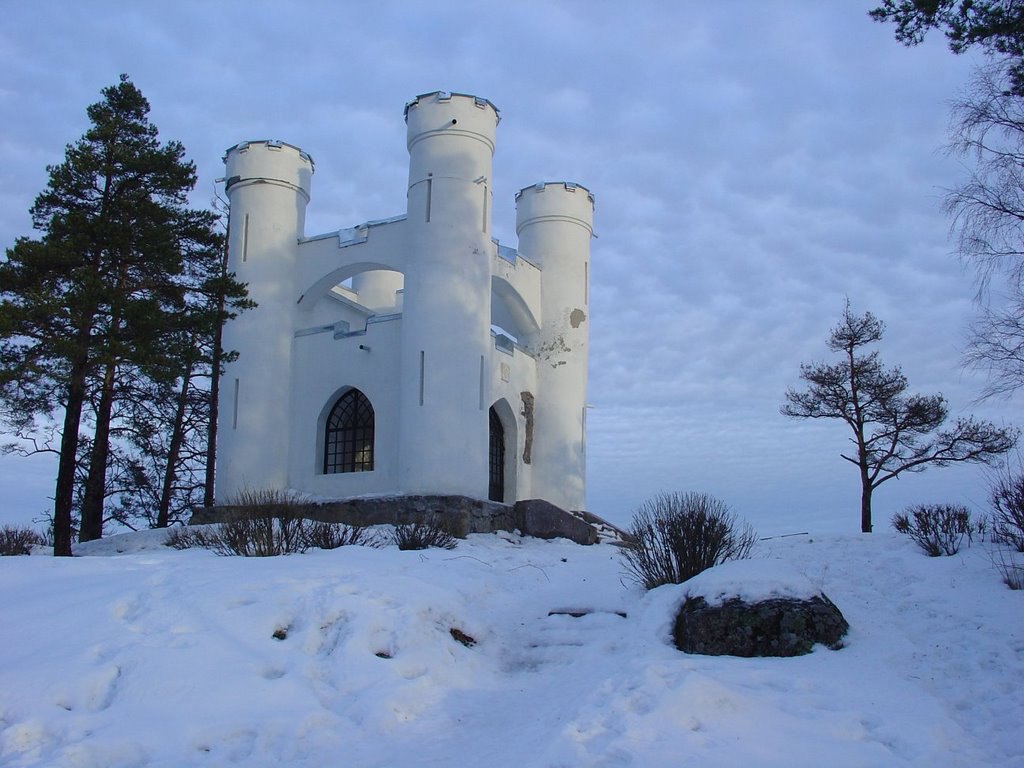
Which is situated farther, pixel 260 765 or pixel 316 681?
pixel 316 681

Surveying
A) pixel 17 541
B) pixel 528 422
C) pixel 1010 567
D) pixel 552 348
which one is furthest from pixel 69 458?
pixel 1010 567

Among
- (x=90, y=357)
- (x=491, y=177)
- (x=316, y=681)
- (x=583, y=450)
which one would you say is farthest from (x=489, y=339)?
(x=316, y=681)

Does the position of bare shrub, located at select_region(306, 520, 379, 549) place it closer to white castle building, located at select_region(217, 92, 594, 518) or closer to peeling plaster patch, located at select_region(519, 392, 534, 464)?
white castle building, located at select_region(217, 92, 594, 518)

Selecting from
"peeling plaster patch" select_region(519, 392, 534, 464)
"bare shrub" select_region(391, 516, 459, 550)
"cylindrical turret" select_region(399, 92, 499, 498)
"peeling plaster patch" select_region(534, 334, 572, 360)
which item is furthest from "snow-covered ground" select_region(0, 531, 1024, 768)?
"peeling plaster patch" select_region(534, 334, 572, 360)

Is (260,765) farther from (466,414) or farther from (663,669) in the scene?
(466,414)

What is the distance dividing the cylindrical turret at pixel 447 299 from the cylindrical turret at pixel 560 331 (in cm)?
406

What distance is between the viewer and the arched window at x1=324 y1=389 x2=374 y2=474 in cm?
1975

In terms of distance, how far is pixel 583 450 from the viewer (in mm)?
23016

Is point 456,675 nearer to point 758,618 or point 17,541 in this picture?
point 758,618

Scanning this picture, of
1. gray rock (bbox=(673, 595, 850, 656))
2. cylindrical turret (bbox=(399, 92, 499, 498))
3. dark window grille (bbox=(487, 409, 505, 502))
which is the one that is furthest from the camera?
dark window grille (bbox=(487, 409, 505, 502))

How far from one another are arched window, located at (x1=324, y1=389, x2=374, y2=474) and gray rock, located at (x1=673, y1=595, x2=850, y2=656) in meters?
Result: 12.7

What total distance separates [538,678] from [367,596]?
1.79 m

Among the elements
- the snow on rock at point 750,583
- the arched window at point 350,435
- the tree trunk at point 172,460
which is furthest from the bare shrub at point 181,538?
the snow on rock at point 750,583

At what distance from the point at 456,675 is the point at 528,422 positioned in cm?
1491
